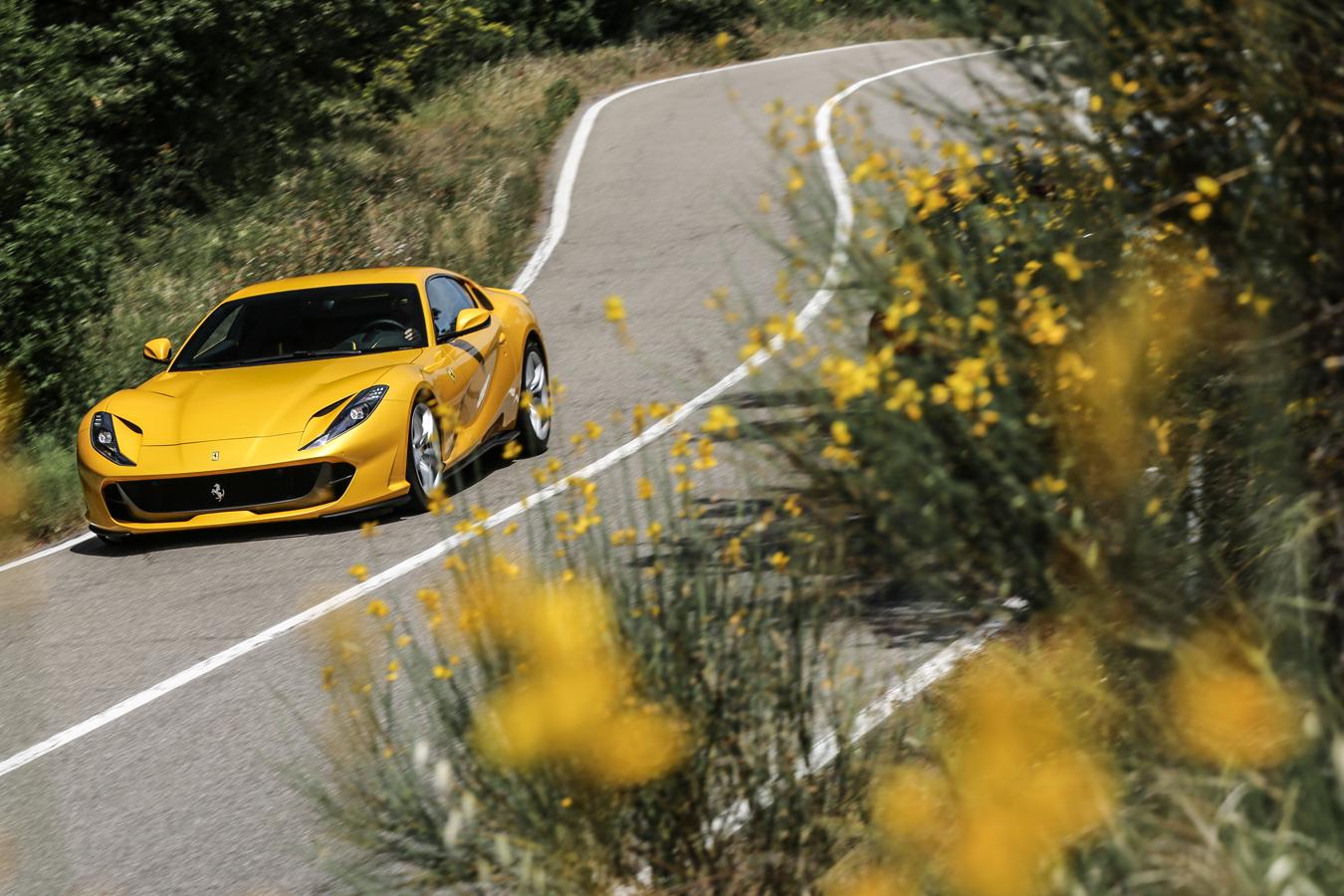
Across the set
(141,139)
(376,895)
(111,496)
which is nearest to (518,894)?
(376,895)

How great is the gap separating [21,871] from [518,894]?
2.51 metres

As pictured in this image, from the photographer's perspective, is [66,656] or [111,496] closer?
[66,656]

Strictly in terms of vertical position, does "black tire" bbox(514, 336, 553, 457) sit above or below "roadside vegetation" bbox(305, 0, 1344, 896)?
below

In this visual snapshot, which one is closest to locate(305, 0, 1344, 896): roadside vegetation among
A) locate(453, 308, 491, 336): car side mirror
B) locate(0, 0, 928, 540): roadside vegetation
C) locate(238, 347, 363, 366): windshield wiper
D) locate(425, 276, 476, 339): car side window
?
locate(453, 308, 491, 336): car side mirror

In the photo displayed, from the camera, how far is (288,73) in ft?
80.9

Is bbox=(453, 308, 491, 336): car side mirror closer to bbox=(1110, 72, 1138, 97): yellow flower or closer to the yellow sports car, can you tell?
the yellow sports car

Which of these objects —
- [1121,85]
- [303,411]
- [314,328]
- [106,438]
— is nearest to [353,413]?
[303,411]

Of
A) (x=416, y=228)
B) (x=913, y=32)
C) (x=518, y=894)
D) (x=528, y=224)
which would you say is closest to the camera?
(x=518, y=894)

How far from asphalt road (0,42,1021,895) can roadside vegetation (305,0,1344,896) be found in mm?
400

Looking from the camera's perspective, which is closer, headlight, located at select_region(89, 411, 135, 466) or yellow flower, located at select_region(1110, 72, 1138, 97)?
yellow flower, located at select_region(1110, 72, 1138, 97)

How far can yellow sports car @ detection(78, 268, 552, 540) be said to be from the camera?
1045cm

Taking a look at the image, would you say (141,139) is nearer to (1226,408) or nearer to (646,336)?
(646,336)

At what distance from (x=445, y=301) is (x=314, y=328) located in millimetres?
900

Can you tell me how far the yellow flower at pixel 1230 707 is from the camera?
13.1 ft
